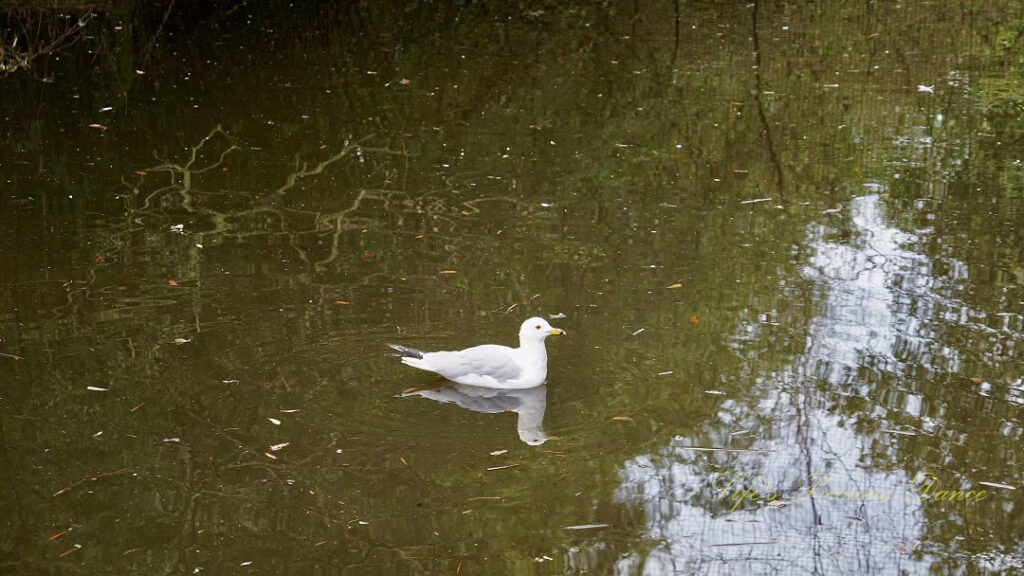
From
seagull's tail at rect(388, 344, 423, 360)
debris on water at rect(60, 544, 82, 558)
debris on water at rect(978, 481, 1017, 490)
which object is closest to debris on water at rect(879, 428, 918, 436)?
debris on water at rect(978, 481, 1017, 490)

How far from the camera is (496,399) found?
22.3 ft

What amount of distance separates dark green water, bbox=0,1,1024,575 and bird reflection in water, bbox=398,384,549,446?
0.03m

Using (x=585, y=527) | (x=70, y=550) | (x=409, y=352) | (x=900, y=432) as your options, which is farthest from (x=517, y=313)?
(x=70, y=550)

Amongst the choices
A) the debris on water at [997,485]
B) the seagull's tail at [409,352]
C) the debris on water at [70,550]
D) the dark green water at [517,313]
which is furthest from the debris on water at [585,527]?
the debris on water at [70,550]

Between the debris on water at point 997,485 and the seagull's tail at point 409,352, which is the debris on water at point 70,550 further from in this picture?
the debris on water at point 997,485

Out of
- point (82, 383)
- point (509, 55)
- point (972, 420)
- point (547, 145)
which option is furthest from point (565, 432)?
point (509, 55)

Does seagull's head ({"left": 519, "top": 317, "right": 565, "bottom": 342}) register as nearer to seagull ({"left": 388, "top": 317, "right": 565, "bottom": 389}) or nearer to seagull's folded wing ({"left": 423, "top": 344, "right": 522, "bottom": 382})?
seagull ({"left": 388, "top": 317, "right": 565, "bottom": 389})

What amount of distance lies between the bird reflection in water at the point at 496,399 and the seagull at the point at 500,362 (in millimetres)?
62

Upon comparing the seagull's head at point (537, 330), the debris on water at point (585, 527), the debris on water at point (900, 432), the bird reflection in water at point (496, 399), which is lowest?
the debris on water at point (585, 527)

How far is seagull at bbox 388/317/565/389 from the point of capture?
672 centimetres

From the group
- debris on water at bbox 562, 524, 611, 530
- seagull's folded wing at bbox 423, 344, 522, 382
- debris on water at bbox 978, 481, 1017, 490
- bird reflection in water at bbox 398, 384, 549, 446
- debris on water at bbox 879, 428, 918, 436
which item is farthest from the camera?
seagull's folded wing at bbox 423, 344, 522, 382

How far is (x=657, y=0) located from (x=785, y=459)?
41.1 ft

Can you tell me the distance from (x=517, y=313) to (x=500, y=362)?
3.27 feet

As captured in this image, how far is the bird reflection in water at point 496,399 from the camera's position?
6559mm
